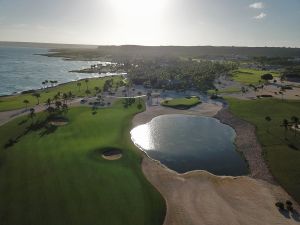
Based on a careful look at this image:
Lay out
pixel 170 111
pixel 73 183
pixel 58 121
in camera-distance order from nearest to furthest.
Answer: pixel 73 183 → pixel 58 121 → pixel 170 111

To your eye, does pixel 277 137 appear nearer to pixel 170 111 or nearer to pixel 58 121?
pixel 170 111

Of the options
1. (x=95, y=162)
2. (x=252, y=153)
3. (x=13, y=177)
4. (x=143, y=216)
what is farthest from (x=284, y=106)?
(x=13, y=177)

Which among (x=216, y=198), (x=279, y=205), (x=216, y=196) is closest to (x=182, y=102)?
(x=216, y=196)

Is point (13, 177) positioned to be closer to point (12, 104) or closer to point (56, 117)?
point (56, 117)

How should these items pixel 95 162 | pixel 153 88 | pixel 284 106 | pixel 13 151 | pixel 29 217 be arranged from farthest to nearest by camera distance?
pixel 153 88, pixel 284 106, pixel 13 151, pixel 95 162, pixel 29 217

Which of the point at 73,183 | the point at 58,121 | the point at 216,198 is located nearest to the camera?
the point at 216,198

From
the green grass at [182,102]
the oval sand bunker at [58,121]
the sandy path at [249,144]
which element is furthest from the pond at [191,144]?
the oval sand bunker at [58,121]

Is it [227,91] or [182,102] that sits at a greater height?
[182,102]

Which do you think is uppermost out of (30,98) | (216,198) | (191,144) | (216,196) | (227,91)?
(216,198)
